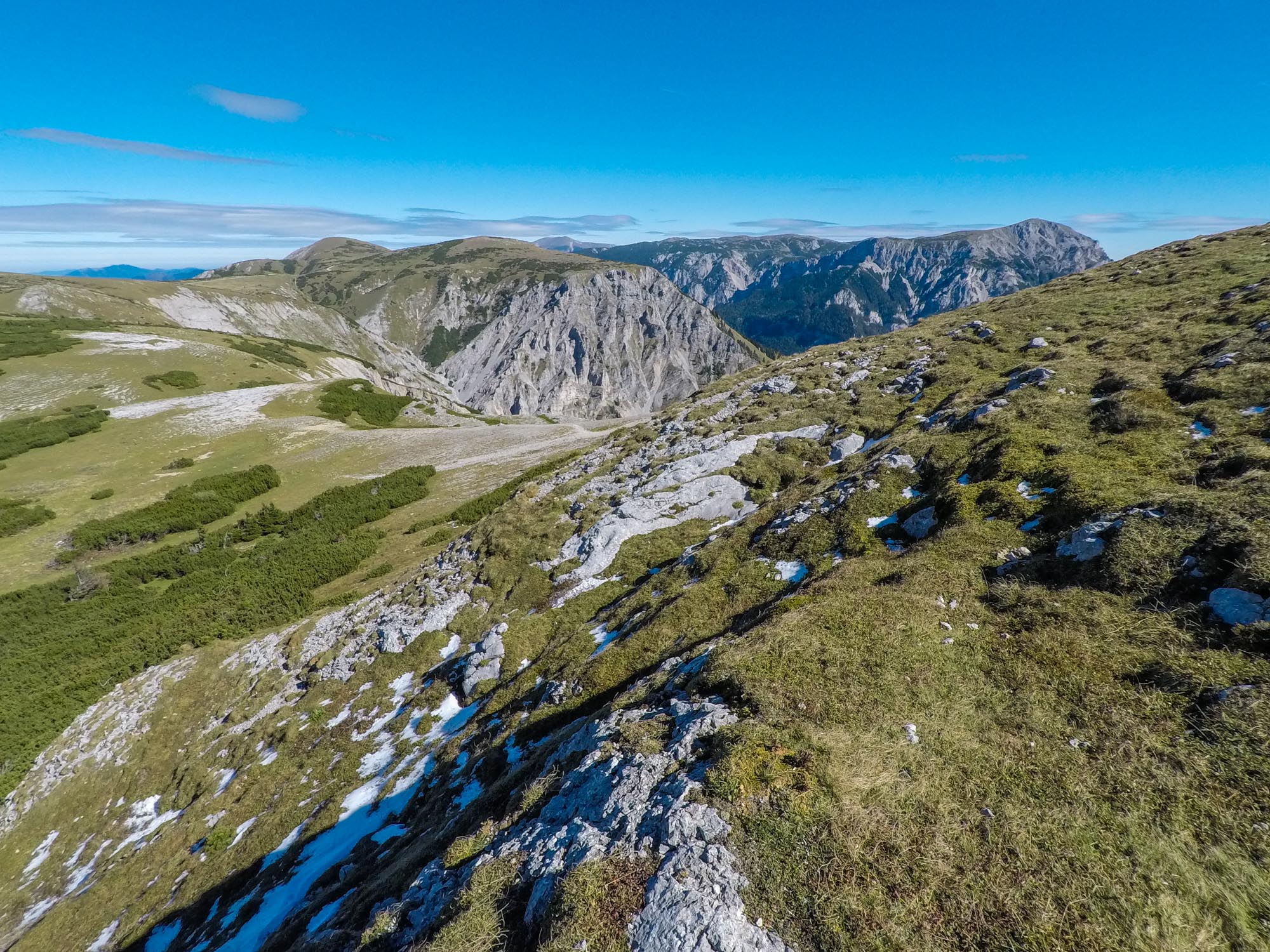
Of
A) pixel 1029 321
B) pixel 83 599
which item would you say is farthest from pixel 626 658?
pixel 83 599

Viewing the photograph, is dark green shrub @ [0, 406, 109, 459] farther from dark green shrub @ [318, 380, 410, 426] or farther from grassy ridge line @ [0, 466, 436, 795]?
grassy ridge line @ [0, 466, 436, 795]

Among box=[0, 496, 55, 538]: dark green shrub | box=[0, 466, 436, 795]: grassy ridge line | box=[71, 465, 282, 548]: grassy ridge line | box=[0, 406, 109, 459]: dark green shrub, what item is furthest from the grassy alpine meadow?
box=[0, 406, 109, 459]: dark green shrub

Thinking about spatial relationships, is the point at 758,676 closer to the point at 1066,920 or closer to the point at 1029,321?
the point at 1066,920

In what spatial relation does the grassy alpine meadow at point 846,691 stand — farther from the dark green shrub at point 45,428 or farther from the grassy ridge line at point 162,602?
the dark green shrub at point 45,428

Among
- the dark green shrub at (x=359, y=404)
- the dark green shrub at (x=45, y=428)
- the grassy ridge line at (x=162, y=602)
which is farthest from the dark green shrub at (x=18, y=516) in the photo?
the dark green shrub at (x=359, y=404)

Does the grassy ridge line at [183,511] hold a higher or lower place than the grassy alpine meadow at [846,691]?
lower

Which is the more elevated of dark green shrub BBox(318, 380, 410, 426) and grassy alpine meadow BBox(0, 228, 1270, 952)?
grassy alpine meadow BBox(0, 228, 1270, 952)

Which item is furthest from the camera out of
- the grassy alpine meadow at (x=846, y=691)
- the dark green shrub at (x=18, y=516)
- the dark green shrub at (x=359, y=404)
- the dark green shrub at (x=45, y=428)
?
the dark green shrub at (x=359, y=404)
